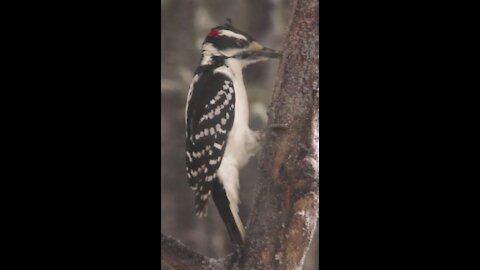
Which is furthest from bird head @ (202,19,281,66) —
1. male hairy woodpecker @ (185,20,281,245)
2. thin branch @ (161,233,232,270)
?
thin branch @ (161,233,232,270)

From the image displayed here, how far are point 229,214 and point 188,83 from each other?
1.57 feet

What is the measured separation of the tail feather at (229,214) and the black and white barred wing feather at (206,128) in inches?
1.0

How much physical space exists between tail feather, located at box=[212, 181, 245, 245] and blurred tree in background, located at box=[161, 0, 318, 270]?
22 millimetres

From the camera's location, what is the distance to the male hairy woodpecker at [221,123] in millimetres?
1689

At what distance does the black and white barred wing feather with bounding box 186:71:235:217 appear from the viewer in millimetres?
1728

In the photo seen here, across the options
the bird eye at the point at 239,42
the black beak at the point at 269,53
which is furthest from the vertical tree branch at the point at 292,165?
the bird eye at the point at 239,42

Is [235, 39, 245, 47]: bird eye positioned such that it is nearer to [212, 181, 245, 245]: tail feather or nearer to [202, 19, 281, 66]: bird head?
[202, 19, 281, 66]: bird head

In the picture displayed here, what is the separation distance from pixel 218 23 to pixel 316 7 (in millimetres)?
336

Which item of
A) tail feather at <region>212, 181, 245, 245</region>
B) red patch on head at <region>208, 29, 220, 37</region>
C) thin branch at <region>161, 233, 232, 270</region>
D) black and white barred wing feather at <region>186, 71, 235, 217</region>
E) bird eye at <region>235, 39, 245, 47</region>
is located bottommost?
thin branch at <region>161, 233, 232, 270</region>

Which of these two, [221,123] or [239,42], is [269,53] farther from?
[221,123]

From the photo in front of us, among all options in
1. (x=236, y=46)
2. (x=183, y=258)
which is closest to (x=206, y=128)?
(x=236, y=46)

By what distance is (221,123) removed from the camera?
175 centimetres

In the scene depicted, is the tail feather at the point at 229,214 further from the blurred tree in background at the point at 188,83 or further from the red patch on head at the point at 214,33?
the red patch on head at the point at 214,33
